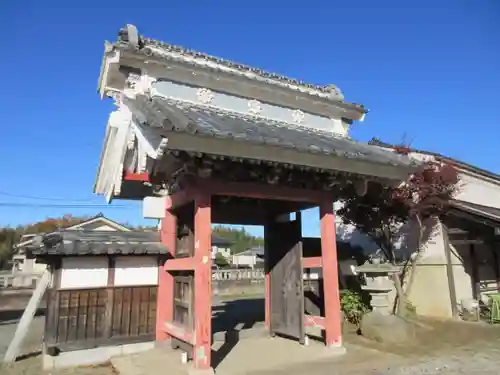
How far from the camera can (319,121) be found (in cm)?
999

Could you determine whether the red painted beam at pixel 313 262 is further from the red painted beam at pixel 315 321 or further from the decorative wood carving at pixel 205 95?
the decorative wood carving at pixel 205 95

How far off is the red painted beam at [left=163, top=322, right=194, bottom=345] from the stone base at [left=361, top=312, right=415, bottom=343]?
175 inches

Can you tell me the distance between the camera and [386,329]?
8391mm

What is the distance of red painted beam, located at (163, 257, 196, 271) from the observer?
665cm

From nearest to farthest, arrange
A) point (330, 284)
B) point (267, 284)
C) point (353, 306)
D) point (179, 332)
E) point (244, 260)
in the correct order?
point (179, 332)
point (330, 284)
point (267, 284)
point (353, 306)
point (244, 260)

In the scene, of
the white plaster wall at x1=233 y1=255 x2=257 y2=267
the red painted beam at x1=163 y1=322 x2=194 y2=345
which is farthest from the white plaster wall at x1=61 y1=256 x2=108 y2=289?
the white plaster wall at x1=233 y1=255 x2=257 y2=267

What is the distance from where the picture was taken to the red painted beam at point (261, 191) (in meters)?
6.65

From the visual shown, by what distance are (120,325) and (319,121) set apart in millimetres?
6926

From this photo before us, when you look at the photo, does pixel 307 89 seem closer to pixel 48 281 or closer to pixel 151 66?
pixel 151 66

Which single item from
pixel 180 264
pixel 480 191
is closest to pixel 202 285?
pixel 180 264

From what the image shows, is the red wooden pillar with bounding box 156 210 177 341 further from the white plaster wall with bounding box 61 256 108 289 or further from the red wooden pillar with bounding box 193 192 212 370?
the red wooden pillar with bounding box 193 192 212 370

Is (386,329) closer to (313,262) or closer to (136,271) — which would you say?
(313,262)

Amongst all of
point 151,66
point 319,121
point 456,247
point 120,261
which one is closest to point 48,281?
point 120,261

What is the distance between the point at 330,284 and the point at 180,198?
3.56m
